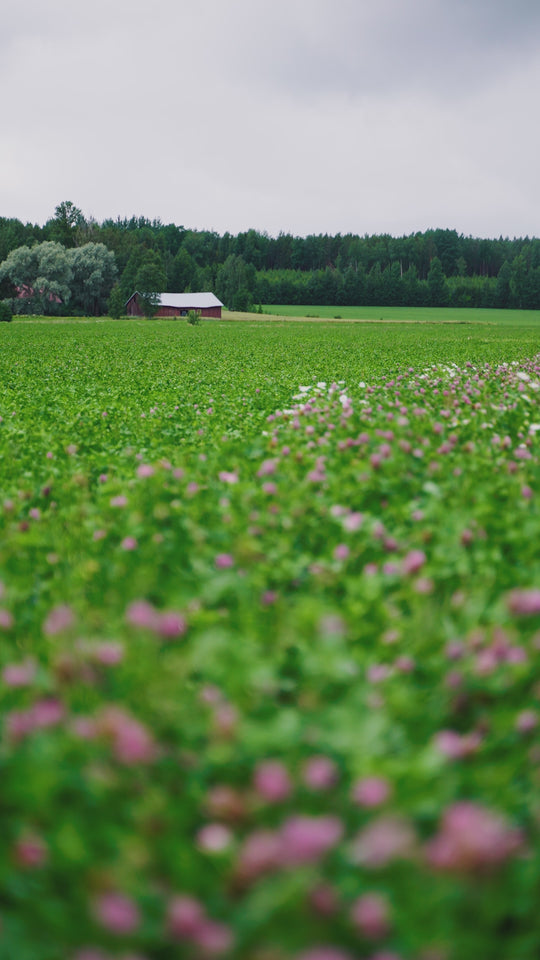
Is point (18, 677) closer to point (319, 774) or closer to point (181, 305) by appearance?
point (319, 774)

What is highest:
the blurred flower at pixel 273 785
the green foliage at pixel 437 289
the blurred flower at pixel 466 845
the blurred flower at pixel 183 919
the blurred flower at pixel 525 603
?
the green foliage at pixel 437 289

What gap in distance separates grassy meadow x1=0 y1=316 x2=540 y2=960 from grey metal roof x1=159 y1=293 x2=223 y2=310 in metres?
85.7

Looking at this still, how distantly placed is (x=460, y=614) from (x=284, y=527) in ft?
4.35

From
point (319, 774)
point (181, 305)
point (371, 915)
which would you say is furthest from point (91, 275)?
point (371, 915)

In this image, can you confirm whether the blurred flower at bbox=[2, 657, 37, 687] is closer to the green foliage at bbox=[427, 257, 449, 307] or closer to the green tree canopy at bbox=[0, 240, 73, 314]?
the green tree canopy at bbox=[0, 240, 73, 314]

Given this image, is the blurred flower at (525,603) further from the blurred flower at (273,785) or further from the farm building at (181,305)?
the farm building at (181,305)

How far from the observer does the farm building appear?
85625mm

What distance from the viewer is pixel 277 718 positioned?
187 centimetres

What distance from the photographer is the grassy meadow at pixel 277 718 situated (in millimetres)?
1375

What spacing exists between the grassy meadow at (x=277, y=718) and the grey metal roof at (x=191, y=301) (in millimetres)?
85713

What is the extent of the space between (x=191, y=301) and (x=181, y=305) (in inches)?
72.1

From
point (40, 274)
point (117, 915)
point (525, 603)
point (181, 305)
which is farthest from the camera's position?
point (181, 305)

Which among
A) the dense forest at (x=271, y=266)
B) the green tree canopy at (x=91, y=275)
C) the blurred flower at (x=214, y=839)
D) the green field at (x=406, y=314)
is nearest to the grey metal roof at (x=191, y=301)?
the dense forest at (x=271, y=266)

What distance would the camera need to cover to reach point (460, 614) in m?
2.83
